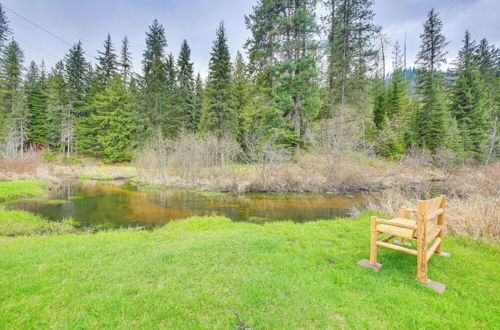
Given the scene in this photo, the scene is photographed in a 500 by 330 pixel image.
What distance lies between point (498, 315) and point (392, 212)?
18.5 ft

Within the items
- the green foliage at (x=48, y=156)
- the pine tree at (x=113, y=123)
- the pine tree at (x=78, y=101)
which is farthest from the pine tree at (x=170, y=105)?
the green foliage at (x=48, y=156)

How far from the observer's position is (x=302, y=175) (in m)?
15.4

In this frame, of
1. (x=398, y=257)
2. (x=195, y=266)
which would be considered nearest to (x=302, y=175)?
(x=398, y=257)

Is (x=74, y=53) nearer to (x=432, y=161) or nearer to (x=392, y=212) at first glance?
(x=392, y=212)

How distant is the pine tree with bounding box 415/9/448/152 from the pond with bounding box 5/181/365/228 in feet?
49.6

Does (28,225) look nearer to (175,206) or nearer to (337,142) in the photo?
(175,206)

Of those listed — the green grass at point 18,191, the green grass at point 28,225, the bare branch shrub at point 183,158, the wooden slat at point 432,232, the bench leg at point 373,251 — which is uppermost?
the bare branch shrub at point 183,158

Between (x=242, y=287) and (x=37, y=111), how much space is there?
44.5m

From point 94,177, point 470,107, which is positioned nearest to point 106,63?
point 94,177

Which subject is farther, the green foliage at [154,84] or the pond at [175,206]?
the green foliage at [154,84]

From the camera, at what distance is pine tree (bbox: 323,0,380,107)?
67.1 ft

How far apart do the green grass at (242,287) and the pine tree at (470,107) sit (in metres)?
24.2

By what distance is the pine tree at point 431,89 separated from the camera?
20.8m

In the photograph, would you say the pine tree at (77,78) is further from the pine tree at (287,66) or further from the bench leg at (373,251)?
the bench leg at (373,251)
